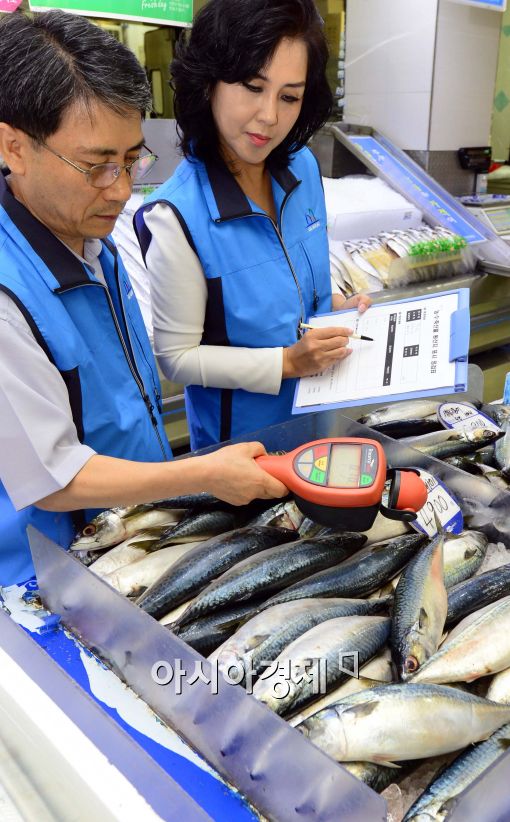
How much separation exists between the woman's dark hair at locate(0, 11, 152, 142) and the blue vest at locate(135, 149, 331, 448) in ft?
2.14

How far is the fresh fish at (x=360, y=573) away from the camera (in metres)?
1.16

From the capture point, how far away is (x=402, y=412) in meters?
1.94

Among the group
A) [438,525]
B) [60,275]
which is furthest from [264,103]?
[438,525]

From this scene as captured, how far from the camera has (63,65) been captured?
3.69ft

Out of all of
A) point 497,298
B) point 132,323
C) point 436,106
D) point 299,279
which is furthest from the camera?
point 436,106

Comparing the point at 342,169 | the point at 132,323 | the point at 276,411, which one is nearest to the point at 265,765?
the point at 132,323

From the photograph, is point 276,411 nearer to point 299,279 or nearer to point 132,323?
point 299,279

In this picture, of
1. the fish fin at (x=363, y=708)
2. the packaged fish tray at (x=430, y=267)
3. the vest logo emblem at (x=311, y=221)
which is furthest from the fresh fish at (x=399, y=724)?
the packaged fish tray at (x=430, y=267)

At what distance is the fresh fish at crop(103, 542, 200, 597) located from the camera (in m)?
1.22

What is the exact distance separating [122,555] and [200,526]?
173mm

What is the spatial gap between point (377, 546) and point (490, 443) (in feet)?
2.01

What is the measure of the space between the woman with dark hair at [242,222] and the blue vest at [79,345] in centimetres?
Answer: 22

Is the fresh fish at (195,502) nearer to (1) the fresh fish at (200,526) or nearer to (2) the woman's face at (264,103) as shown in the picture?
(1) the fresh fish at (200,526)

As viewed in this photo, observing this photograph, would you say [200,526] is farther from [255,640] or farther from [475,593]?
[475,593]
